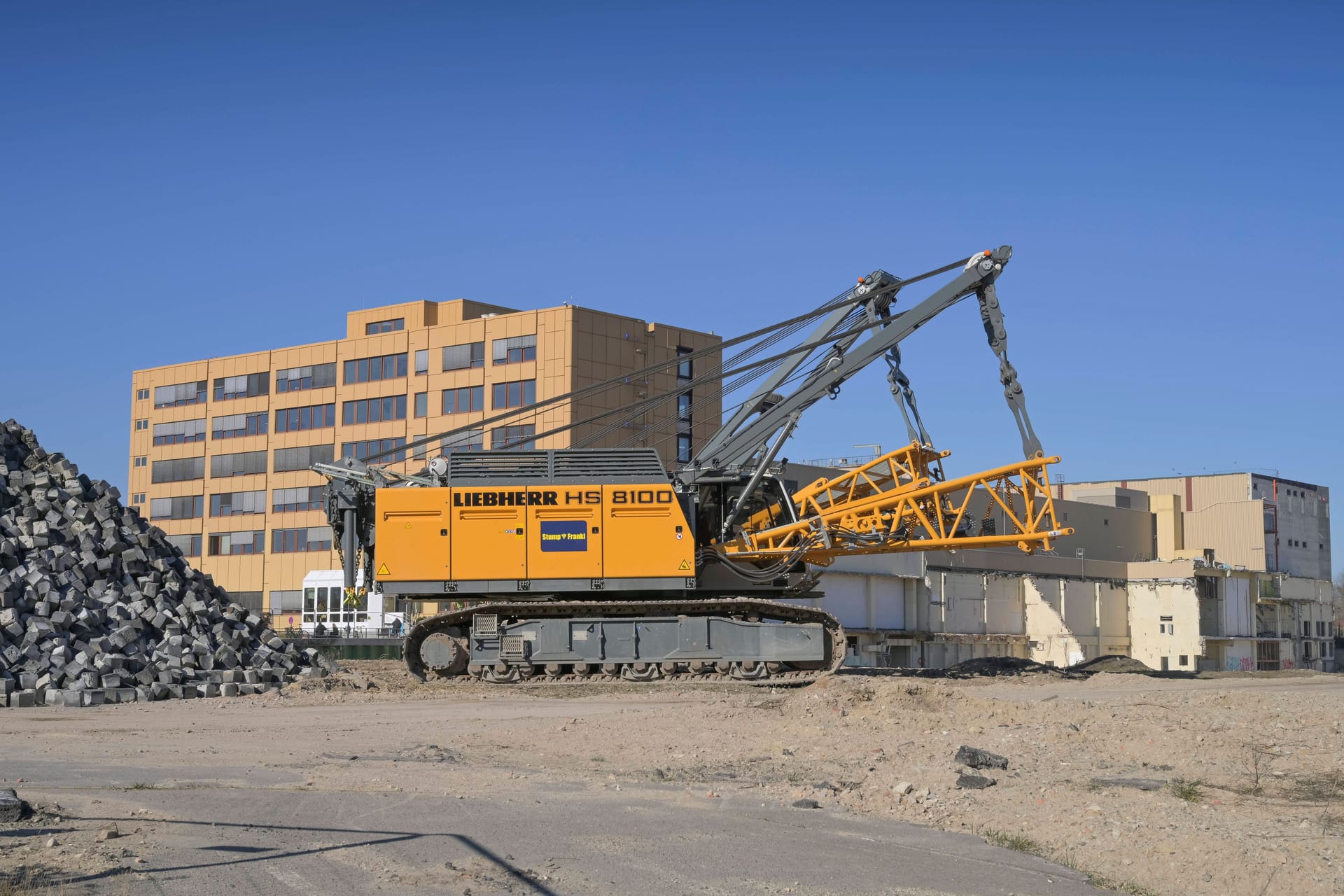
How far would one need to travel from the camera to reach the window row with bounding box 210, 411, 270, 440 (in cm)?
7638

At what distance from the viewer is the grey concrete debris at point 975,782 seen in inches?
498

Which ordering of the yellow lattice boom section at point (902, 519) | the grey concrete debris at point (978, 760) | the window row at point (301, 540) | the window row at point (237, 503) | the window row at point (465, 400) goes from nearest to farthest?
the grey concrete debris at point (978, 760)
the yellow lattice boom section at point (902, 519)
the window row at point (465, 400)
the window row at point (301, 540)
the window row at point (237, 503)

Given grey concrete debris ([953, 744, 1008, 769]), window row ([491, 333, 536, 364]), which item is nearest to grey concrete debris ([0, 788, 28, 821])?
grey concrete debris ([953, 744, 1008, 769])

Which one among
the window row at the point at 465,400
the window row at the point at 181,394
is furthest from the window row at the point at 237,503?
the window row at the point at 465,400

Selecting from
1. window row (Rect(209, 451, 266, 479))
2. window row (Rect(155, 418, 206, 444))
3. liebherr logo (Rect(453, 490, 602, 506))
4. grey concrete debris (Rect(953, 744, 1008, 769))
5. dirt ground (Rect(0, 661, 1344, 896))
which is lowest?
dirt ground (Rect(0, 661, 1344, 896))

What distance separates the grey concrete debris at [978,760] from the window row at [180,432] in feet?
→ 236

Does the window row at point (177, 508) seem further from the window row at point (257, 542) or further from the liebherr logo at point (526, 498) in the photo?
the liebherr logo at point (526, 498)

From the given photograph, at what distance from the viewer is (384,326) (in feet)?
244

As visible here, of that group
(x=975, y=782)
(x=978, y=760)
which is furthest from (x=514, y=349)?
(x=975, y=782)

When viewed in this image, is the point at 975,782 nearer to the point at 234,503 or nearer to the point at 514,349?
the point at 514,349

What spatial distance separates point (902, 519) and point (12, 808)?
20659 mm

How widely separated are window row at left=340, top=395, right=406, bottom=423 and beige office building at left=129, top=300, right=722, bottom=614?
3.0 inches

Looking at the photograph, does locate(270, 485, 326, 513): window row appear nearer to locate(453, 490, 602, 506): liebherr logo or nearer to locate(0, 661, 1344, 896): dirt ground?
locate(453, 490, 602, 506): liebherr logo

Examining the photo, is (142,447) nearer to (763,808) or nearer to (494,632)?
(494,632)
